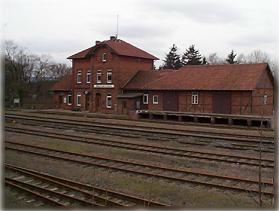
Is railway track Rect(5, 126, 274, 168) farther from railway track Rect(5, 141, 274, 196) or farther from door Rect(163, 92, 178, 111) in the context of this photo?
door Rect(163, 92, 178, 111)

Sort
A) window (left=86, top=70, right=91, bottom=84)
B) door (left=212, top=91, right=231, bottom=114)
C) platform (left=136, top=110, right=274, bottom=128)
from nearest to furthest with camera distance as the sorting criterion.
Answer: platform (left=136, top=110, right=274, bottom=128), door (left=212, top=91, right=231, bottom=114), window (left=86, top=70, right=91, bottom=84)

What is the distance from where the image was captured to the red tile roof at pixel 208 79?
35.3 m

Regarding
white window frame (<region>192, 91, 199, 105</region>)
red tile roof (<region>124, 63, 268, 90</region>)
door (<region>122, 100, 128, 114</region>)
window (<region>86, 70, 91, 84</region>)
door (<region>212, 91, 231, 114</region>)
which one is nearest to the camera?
door (<region>212, 91, 231, 114</region>)

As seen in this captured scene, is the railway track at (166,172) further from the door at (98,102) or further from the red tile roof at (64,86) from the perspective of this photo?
the red tile roof at (64,86)

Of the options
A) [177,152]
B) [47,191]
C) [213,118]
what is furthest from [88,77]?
[47,191]

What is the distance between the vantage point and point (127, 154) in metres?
17.9

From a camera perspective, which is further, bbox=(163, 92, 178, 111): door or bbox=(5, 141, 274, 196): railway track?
bbox=(163, 92, 178, 111): door

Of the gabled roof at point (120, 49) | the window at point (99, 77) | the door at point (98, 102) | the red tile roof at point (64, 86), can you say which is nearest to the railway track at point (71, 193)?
the gabled roof at point (120, 49)

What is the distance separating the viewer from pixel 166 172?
14.0 m

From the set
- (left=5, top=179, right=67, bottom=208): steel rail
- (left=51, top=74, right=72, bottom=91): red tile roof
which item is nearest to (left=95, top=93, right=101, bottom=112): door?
(left=51, top=74, right=72, bottom=91): red tile roof

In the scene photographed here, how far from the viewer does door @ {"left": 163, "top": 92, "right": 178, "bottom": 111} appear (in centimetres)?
3859

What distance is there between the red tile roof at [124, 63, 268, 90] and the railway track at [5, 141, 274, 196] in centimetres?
2090

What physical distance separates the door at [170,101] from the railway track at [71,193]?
2613 centimetres

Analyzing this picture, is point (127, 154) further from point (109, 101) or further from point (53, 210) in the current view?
point (109, 101)
